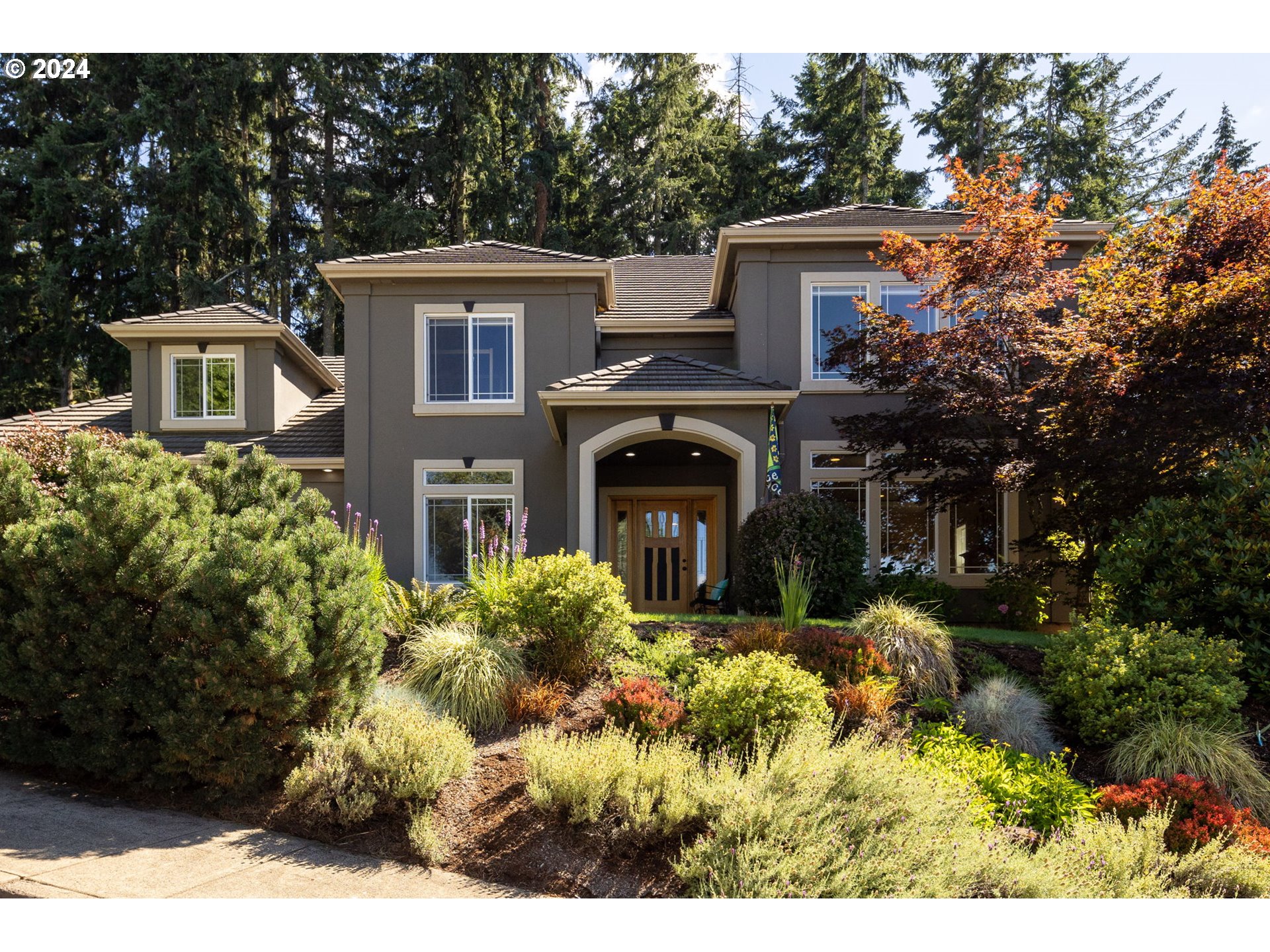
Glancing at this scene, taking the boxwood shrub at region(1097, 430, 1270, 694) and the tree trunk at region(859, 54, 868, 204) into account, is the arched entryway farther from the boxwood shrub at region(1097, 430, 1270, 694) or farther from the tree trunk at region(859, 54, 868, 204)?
the tree trunk at region(859, 54, 868, 204)

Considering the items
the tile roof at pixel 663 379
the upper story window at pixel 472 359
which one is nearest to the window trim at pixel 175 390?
the upper story window at pixel 472 359

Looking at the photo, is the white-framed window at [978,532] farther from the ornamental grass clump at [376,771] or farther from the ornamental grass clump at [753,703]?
the ornamental grass clump at [376,771]

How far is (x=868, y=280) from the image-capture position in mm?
13758

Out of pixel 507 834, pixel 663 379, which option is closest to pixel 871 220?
pixel 663 379

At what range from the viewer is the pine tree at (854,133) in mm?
27969

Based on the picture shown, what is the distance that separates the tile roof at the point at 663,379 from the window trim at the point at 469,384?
1993 millimetres

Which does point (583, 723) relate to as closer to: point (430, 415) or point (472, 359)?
point (430, 415)

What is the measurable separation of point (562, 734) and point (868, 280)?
390 inches

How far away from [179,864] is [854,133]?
93.7 ft

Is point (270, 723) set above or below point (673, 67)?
below

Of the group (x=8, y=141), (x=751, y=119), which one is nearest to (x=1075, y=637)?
(x=751, y=119)

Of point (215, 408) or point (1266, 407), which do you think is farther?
point (215, 408)

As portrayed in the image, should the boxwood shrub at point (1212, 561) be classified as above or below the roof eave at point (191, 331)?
below
